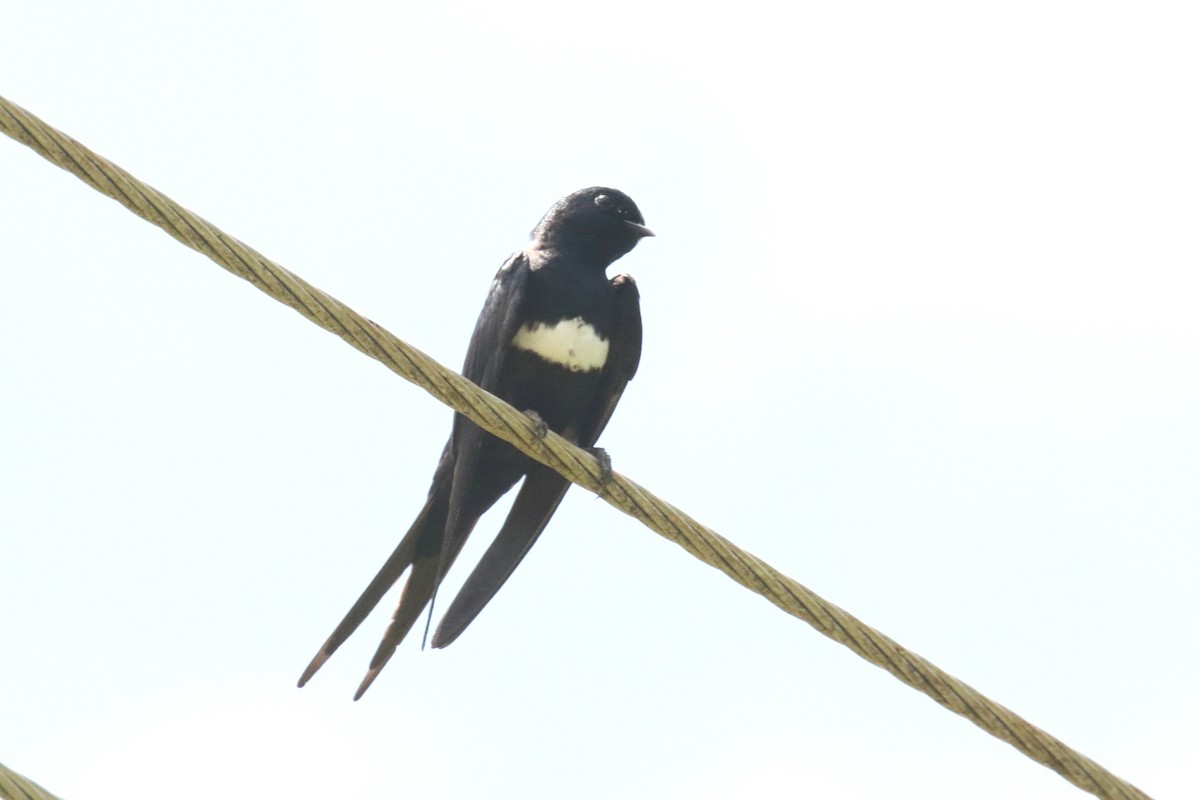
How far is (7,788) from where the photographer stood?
3.23m

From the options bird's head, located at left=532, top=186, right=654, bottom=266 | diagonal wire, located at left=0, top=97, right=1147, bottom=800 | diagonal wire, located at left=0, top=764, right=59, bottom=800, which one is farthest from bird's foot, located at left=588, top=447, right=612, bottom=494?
diagonal wire, located at left=0, top=764, right=59, bottom=800

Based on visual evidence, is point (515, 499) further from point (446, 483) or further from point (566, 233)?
point (566, 233)

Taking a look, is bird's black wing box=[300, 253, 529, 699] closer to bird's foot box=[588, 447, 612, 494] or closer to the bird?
the bird

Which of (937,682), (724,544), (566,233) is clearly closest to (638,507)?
(724,544)

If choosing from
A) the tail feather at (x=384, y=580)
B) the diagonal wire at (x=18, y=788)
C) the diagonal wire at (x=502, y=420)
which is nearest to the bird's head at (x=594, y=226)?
the tail feather at (x=384, y=580)

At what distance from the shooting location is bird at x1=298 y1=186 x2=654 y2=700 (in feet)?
21.7

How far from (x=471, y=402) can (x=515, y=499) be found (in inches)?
89.0

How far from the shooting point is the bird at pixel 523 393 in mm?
6621

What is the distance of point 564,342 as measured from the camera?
23.0 ft

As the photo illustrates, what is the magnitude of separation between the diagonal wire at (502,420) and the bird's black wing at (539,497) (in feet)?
5.60

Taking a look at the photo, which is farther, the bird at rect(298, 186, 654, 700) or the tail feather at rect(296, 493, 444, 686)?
the bird at rect(298, 186, 654, 700)

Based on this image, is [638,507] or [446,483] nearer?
[638,507]

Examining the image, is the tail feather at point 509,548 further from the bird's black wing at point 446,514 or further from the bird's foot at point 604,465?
the bird's foot at point 604,465

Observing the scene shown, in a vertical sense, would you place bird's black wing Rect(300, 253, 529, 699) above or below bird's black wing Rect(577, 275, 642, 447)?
below
